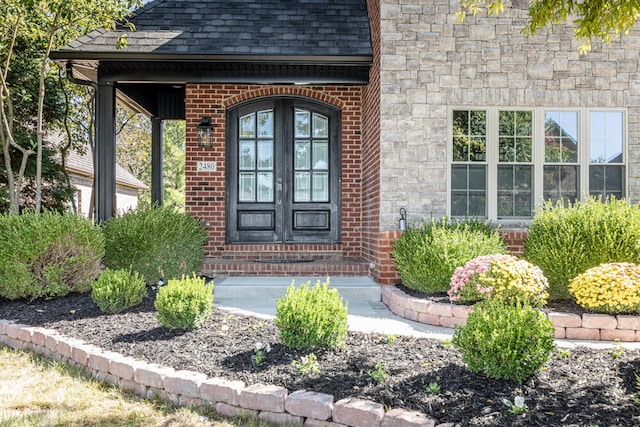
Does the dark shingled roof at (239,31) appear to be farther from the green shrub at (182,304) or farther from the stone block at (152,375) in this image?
the stone block at (152,375)

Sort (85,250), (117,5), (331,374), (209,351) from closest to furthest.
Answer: (331,374), (209,351), (85,250), (117,5)

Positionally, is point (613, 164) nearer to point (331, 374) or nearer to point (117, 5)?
point (331, 374)

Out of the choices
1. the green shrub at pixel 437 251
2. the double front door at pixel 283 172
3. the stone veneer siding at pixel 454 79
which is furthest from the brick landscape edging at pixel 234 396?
the double front door at pixel 283 172

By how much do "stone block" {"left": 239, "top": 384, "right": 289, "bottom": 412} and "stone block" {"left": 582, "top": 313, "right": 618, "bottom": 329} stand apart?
2940 mm

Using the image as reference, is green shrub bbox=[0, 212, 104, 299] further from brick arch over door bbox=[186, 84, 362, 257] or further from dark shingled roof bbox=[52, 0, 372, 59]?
dark shingled roof bbox=[52, 0, 372, 59]

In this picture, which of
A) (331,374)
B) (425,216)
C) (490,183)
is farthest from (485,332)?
(490,183)

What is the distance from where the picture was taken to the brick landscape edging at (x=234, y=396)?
9.05 ft

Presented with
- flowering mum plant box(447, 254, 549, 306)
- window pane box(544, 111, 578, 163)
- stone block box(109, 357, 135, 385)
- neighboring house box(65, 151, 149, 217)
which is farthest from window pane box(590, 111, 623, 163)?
neighboring house box(65, 151, 149, 217)

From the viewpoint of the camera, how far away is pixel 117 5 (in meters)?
7.18

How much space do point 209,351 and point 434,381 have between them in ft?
5.34

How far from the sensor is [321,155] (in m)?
8.32

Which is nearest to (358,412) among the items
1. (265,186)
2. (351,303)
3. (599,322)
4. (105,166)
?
(599,322)

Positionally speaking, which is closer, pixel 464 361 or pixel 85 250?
pixel 464 361

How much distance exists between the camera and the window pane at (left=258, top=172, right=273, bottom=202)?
27.1ft
